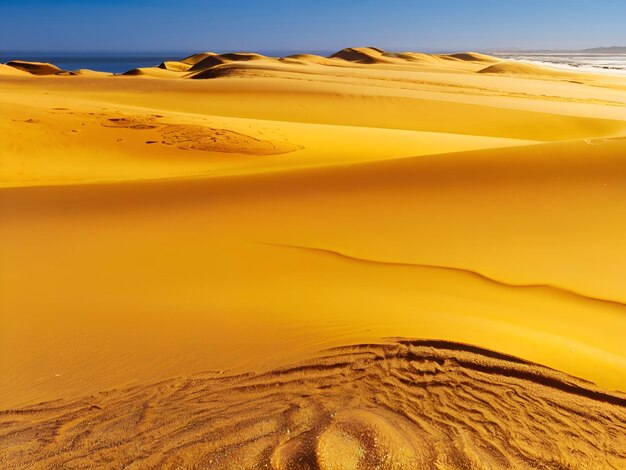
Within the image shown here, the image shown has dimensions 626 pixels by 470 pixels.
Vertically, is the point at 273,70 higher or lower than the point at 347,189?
higher

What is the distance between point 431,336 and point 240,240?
289 centimetres

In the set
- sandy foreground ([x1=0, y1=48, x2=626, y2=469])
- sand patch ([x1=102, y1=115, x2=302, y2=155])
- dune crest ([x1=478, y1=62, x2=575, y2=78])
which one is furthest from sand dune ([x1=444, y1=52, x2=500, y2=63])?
sandy foreground ([x1=0, y1=48, x2=626, y2=469])

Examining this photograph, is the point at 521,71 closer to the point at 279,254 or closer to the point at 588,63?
the point at 588,63

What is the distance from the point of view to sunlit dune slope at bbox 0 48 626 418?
3500mm

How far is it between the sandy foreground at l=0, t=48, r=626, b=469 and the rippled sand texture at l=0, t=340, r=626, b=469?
12mm

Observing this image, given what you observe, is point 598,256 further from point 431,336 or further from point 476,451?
point 476,451

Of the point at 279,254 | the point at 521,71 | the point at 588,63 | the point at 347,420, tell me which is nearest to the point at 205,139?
the point at 279,254

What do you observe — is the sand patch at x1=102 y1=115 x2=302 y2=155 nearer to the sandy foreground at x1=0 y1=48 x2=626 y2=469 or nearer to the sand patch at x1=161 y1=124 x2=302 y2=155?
the sand patch at x1=161 y1=124 x2=302 y2=155

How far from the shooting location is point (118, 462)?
8.16 ft

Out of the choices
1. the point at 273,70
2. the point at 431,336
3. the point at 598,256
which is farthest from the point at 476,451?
the point at 273,70

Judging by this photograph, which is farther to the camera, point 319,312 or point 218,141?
point 218,141

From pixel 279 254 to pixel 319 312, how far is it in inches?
57.4

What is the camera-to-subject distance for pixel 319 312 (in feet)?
13.1

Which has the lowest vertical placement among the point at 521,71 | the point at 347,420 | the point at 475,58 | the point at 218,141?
the point at 347,420
